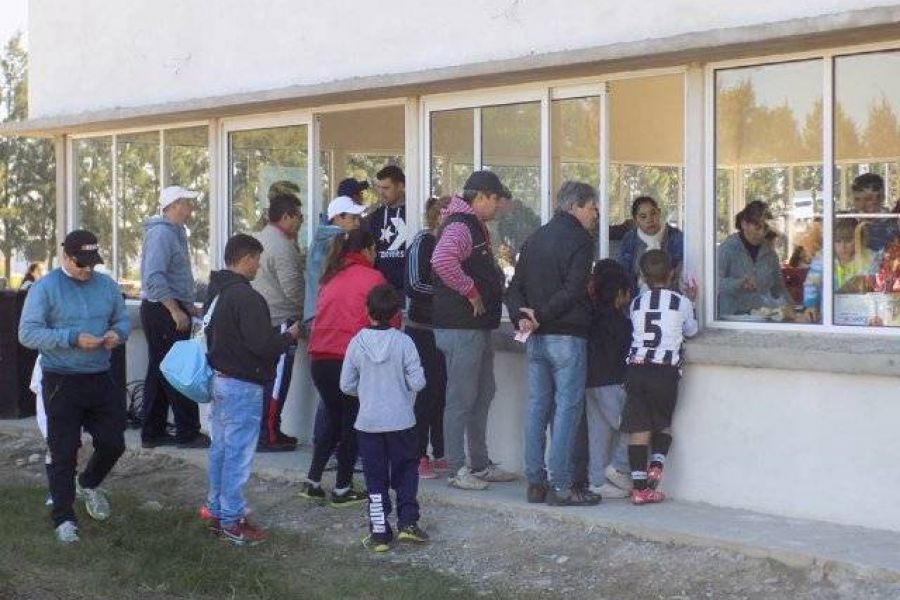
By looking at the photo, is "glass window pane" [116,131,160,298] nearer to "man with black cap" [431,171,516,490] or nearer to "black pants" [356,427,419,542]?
"man with black cap" [431,171,516,490]

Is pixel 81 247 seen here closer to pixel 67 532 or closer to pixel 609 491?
pixel 67 532

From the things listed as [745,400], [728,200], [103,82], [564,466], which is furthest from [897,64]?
[103,82]

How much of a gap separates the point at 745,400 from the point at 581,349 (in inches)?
37.9

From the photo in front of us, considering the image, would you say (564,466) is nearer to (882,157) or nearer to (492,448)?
(492,448)

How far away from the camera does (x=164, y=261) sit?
35.2ft

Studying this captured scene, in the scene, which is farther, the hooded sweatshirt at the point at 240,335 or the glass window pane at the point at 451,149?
the glass window pane at the point at 451,149

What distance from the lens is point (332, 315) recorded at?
28.8ft

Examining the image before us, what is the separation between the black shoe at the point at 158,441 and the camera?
11.1 meters

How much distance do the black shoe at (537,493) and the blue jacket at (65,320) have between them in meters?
2.53

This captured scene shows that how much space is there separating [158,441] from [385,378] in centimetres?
381

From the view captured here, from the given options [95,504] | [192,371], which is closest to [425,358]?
[192,371]

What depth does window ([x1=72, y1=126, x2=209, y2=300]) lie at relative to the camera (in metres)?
12.4

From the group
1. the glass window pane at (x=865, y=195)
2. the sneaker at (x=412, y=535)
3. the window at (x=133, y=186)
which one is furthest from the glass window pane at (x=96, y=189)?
the glass window pane at (x=865, y=195)

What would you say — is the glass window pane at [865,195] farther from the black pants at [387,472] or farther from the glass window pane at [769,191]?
the black pants at [387,472]
